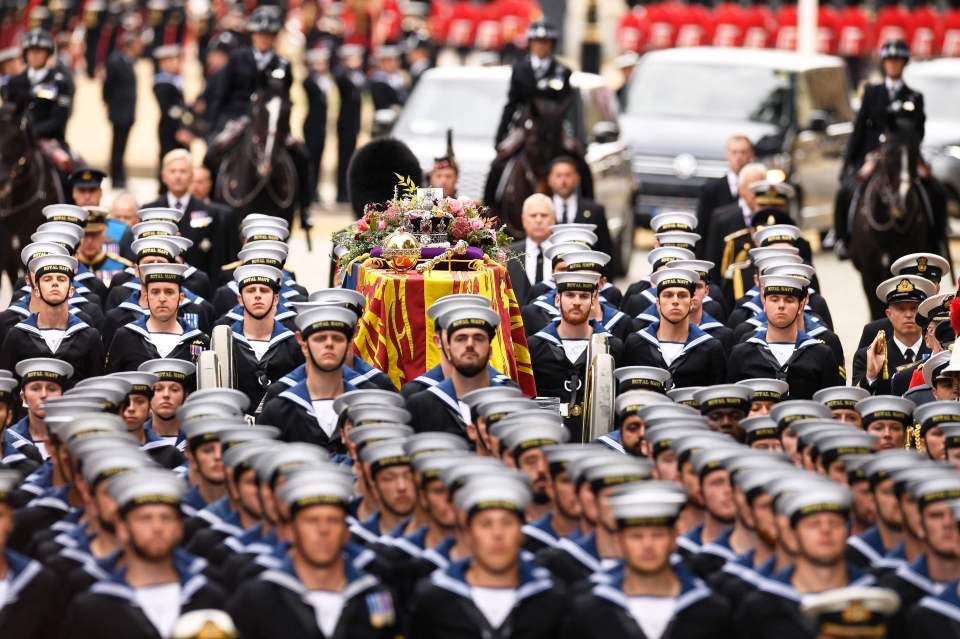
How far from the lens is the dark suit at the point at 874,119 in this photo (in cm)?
1825

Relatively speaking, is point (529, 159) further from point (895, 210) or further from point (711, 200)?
point (895, 210)

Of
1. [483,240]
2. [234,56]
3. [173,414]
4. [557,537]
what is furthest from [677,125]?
[557,537]

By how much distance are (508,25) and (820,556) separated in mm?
28919

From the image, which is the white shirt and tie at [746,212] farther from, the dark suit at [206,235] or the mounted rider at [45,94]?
the mounted rider at [45,94]

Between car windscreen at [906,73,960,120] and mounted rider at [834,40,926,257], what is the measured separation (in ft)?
19.4

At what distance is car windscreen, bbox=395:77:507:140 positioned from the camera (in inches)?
850

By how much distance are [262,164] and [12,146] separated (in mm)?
2055

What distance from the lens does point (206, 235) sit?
669 inches

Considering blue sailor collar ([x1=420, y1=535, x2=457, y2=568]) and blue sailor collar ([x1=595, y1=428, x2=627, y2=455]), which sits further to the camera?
blue sailor collar ([x1=595, y1=428, x2=627, y2=455])

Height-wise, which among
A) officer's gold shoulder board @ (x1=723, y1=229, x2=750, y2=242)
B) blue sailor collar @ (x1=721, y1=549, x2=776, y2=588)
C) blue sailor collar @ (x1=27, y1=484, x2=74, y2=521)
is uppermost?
blue sailor collar @ (x1=721, y1=549, x2=776, y2=588)

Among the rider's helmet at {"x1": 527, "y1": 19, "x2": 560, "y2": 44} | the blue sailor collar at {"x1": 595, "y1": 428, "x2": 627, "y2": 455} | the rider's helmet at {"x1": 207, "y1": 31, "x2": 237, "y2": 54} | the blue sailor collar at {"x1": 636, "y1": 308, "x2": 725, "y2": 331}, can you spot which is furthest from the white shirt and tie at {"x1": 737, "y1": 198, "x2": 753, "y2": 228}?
the rider's helmet at {"x1": 207, "y1": 31, "x2": 237, "y2": 54}

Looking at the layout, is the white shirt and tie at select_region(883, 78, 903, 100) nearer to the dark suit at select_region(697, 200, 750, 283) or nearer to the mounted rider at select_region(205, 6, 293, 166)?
the dark suit at select_region(697, 200, 750, 283)

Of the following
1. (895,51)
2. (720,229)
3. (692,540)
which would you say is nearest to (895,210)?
(895,51)

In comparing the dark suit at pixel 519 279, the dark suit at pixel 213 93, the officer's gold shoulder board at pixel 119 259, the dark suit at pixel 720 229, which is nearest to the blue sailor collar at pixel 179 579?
the dark suit at pixel 519 279
